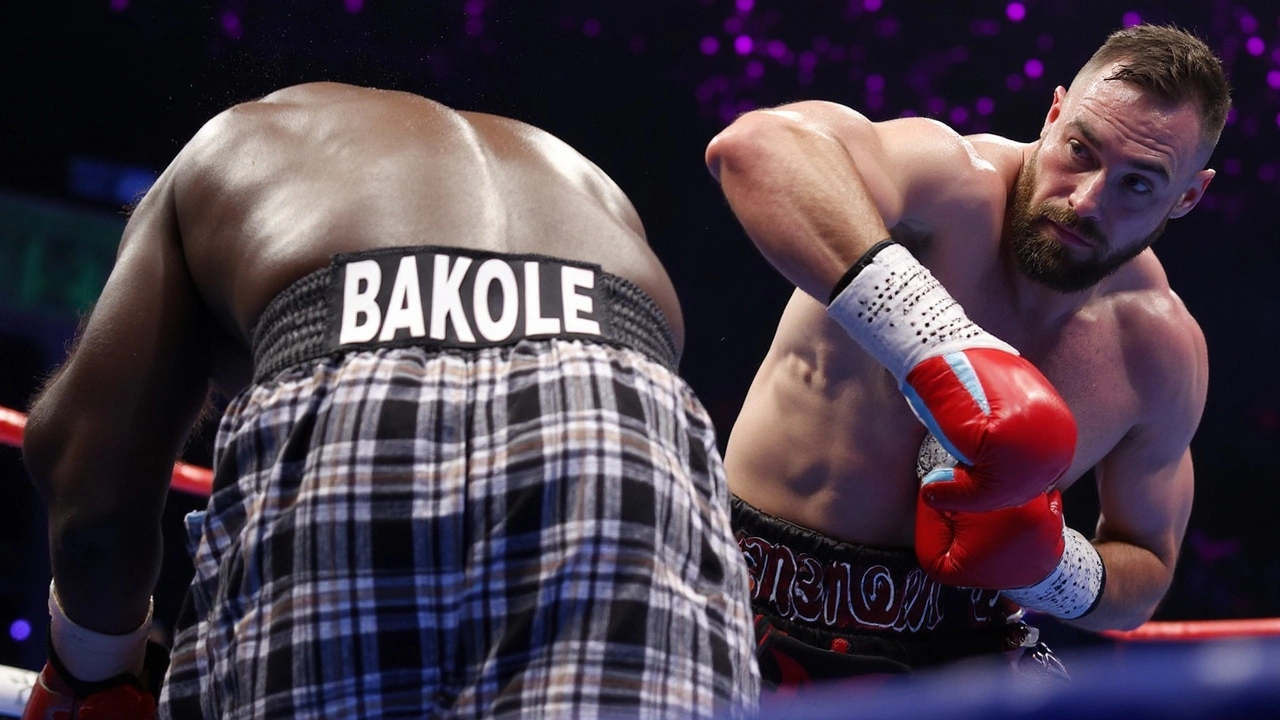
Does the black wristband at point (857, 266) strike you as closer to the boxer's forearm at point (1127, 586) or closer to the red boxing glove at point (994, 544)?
the red boxing glove at point (994, 544)

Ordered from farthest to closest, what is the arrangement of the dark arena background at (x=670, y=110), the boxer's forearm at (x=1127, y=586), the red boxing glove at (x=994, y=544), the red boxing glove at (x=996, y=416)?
the dark arena background at (x=670, y=110) < the boxer's forearm at (x=1127, y=586) < the red boxing glove at (x=994, y=544) < the red boxing glove at (x=996, y=416)

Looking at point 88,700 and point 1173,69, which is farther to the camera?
point 1173,69

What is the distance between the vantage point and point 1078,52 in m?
3.37

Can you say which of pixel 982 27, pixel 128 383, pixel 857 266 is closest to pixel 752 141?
pixel 857 266

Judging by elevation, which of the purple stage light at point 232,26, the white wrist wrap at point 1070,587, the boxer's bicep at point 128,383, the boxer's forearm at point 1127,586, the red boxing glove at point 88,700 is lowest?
the boxer's forearm at point 1127,586

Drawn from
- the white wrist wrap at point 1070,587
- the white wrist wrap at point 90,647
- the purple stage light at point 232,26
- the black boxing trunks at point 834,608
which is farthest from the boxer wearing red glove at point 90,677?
the purple stage light at point 232,26

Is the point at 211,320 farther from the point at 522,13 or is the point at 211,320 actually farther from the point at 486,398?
the point at 522,13

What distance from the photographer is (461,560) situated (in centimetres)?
81

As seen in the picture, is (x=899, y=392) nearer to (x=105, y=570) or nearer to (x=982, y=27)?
(x=105, y=570)

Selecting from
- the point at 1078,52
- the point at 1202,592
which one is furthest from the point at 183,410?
the point at 1202,592

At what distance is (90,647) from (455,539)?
0.47 m

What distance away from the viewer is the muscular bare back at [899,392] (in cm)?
165

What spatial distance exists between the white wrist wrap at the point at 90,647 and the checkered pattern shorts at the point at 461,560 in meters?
0.29

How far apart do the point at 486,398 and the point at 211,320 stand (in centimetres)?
34
